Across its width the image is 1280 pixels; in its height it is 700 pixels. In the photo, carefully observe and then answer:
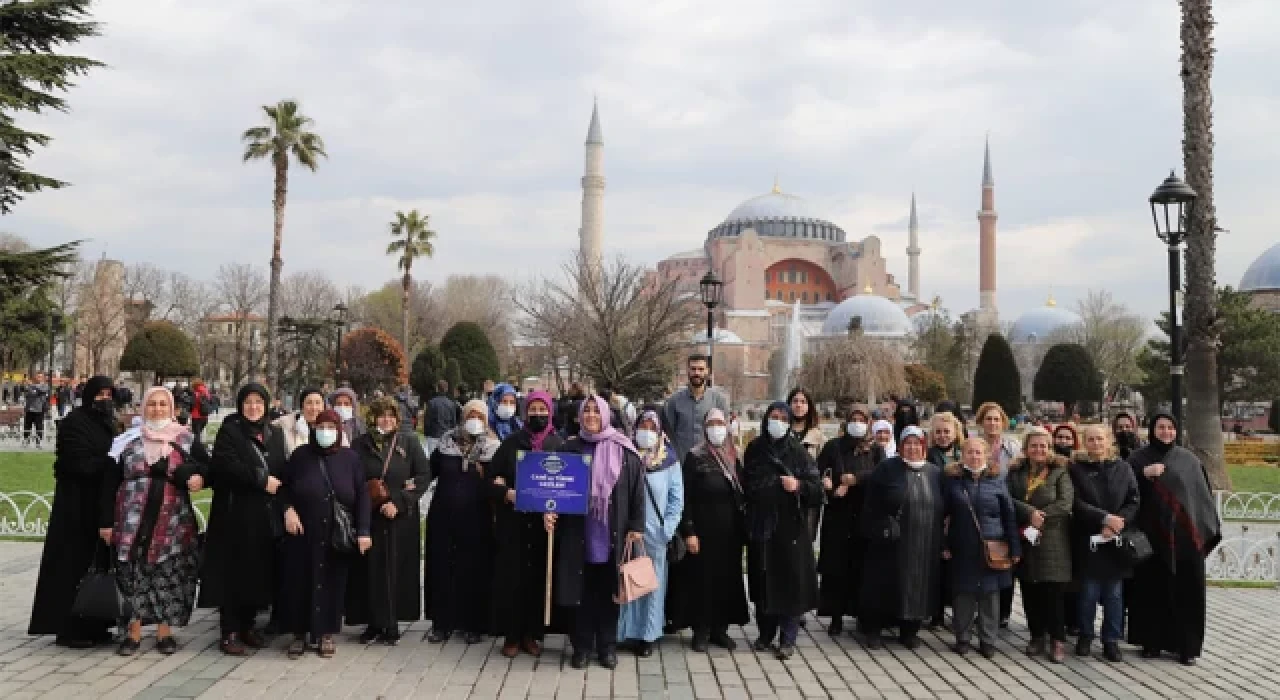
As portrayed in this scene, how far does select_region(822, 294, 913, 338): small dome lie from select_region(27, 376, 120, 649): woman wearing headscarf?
62453 mm

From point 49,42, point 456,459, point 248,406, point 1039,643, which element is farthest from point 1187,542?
point 49,42

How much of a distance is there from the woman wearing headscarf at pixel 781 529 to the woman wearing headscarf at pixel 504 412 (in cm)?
215

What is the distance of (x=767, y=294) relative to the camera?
83.1 meters

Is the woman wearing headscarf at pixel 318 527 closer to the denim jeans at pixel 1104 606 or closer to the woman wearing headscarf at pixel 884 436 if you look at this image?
the woman wearing headscarf at pixel 884 436

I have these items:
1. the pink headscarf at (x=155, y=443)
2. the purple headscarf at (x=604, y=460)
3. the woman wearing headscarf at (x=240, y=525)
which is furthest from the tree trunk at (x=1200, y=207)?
the pink headscarf at (x=155, y=443)

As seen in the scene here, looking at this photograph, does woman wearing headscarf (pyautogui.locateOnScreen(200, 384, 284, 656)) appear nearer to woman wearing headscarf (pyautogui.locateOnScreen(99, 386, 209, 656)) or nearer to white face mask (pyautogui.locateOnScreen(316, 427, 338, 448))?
woman wearing headscarf (pyautogui.locateOnScreen(99, 386, 209, 656))

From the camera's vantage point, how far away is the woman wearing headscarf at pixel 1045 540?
6043mm

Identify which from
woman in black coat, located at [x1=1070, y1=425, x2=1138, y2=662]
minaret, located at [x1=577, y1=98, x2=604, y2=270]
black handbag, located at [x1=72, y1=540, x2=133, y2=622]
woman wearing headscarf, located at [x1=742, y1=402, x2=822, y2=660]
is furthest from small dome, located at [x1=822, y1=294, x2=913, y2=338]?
black handbag, located at [x1=72, y1=540, x2=133, y2=622]

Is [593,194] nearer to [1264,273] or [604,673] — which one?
[1264,273]

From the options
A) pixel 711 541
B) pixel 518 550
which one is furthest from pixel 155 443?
pixel 711 541

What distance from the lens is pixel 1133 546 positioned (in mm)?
5977

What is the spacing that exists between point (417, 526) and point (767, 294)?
3084 inches

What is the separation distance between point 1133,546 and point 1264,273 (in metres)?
61.2

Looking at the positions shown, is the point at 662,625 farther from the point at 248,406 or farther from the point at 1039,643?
the point at 248,406
